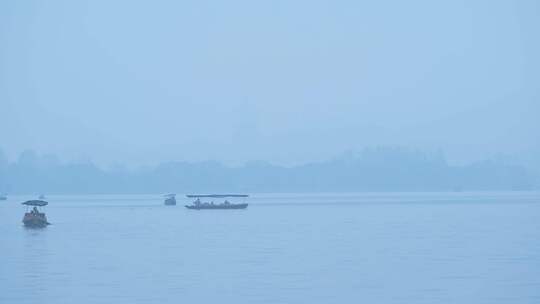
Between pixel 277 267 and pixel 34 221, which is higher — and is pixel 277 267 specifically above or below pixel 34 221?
below

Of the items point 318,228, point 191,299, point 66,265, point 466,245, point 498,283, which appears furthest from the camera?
point 318,228

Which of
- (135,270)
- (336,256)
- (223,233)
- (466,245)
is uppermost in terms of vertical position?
(223,233)

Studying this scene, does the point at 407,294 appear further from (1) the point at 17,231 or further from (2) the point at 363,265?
(1) the point at 17,231

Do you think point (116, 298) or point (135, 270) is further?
point (135, 270)

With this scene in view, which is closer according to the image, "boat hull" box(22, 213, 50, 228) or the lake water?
the lake water

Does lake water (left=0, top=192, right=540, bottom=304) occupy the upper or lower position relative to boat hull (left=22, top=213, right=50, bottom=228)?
lower

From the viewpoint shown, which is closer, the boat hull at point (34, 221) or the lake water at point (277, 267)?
the lake water at point (277, 267)

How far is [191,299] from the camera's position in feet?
114

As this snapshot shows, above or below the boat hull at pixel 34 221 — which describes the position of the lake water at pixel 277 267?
below

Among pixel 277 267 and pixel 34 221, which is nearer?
pixel 277 267

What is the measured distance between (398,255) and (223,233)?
87.3 ft

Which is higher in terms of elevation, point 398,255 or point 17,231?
point 17,231

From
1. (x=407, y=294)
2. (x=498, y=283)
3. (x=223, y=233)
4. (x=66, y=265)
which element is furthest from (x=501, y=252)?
(x=223, y=233)

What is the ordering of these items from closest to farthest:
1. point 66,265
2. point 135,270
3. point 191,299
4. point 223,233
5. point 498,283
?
point 191,299, point 498,283, point 135,270, point 66,265, point 223,233
